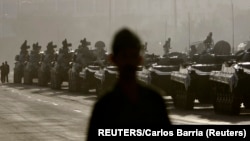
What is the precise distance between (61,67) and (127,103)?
41788mm

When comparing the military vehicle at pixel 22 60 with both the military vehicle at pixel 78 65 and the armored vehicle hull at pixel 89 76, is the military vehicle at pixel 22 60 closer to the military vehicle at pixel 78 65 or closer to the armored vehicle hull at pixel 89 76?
the military vehicle at pixel 78 65

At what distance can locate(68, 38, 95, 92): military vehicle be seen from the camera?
42312 millimetres

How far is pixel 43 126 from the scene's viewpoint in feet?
64.2

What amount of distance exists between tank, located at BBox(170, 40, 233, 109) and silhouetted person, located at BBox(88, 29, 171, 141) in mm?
19551

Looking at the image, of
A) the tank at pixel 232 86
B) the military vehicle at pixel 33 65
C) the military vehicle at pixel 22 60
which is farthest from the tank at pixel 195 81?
the military vehicle at pixel 22 60

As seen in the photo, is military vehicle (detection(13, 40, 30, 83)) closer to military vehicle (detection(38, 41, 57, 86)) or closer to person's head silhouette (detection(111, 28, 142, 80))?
military vehicle (detection(38, 41, 57, 86))

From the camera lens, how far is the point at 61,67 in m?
46.8

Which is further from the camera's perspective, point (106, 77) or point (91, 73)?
point (91, 73)

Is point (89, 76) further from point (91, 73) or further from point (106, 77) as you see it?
point (106, 77)

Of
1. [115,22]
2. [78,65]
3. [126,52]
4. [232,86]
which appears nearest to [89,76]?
[78,65]

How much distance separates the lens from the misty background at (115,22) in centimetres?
9250

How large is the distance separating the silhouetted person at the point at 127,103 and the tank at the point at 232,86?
16462 mm

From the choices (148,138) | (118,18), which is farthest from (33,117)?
(118,18)

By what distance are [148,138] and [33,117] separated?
17985 mm
